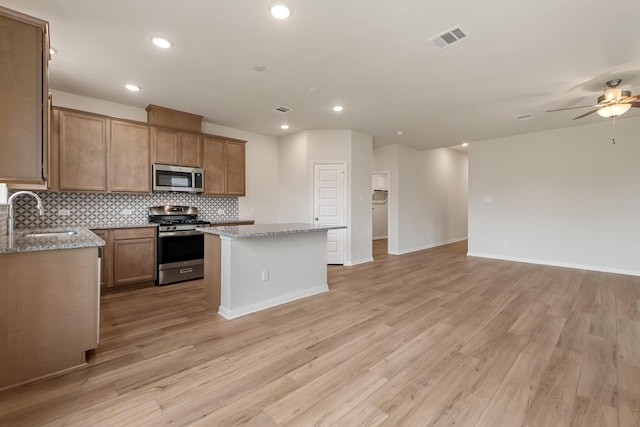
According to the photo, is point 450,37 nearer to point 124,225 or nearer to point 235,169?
point 235,169

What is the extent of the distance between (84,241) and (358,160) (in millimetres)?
4740

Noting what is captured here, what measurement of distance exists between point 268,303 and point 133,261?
7.10 ft

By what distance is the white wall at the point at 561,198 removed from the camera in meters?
5.04

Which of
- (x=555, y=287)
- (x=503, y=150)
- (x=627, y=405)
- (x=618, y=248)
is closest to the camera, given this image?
(x=627, y=405)

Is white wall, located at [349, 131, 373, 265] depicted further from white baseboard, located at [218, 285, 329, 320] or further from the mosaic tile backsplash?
the mosaic tile backsplash

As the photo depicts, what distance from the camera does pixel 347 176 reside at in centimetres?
573

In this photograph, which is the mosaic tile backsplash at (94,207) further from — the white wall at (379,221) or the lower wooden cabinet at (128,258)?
the white wall at (379,221)

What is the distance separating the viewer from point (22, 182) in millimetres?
2072

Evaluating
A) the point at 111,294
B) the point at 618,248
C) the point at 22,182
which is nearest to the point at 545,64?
the point at 618,248

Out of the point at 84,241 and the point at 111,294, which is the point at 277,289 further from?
the point at 111,294

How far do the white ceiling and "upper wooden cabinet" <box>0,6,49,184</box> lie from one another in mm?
321

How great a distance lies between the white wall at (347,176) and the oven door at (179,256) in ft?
7.05

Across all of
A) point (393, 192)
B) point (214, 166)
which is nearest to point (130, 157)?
point (214, 166)

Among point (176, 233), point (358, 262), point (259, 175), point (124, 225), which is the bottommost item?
point (358, 262)
